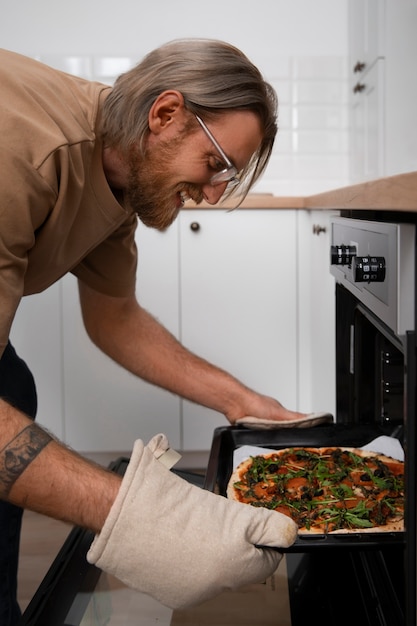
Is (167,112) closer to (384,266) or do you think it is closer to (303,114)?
(384,266)

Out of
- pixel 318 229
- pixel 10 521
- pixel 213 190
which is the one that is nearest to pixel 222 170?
pixel 213 190

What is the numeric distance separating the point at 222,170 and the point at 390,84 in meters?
1.73

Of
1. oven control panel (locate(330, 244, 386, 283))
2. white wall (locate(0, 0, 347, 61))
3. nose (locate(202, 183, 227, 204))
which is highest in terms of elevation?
white wall (locate(0, 0, 347, 61))

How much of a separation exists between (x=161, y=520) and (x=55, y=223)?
1.57 ft

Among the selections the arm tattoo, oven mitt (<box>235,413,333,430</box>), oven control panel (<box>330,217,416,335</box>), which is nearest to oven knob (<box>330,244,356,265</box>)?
oven control panel (<box>330,217,416,335</box>)

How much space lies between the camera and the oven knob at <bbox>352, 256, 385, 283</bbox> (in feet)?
3.23

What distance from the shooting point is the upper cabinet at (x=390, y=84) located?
267cm

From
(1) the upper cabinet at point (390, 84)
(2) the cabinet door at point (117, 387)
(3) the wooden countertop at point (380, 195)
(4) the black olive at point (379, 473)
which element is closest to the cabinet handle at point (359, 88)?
(1) the upper cabinet at point (390, 84)

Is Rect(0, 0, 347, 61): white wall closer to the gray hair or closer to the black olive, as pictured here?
the gray hair

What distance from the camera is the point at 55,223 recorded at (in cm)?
114

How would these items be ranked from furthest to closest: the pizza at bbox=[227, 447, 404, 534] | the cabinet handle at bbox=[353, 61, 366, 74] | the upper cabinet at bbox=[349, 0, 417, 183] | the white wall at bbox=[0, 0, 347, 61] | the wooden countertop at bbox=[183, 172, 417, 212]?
the white wall at bbox=[0, 0, 347, 61] < the cabinet handle at bbox=[353, 61, 366, 74] < the upper cabinet at bbox=[349, 0, 417, 183] < the pizza at bbox=[227, 447, 404, 534] < the wooden countertop at bbox=[183, 172, 417, 212]

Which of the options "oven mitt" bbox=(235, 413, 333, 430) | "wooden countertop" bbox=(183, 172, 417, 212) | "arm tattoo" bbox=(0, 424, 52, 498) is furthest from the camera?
"oven mitt" bbox=(235, 413, 333, 430)

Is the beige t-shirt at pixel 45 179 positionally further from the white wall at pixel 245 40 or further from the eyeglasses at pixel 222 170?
the white wall at pixel 245 40

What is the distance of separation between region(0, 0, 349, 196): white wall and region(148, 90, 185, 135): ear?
2152 mm
